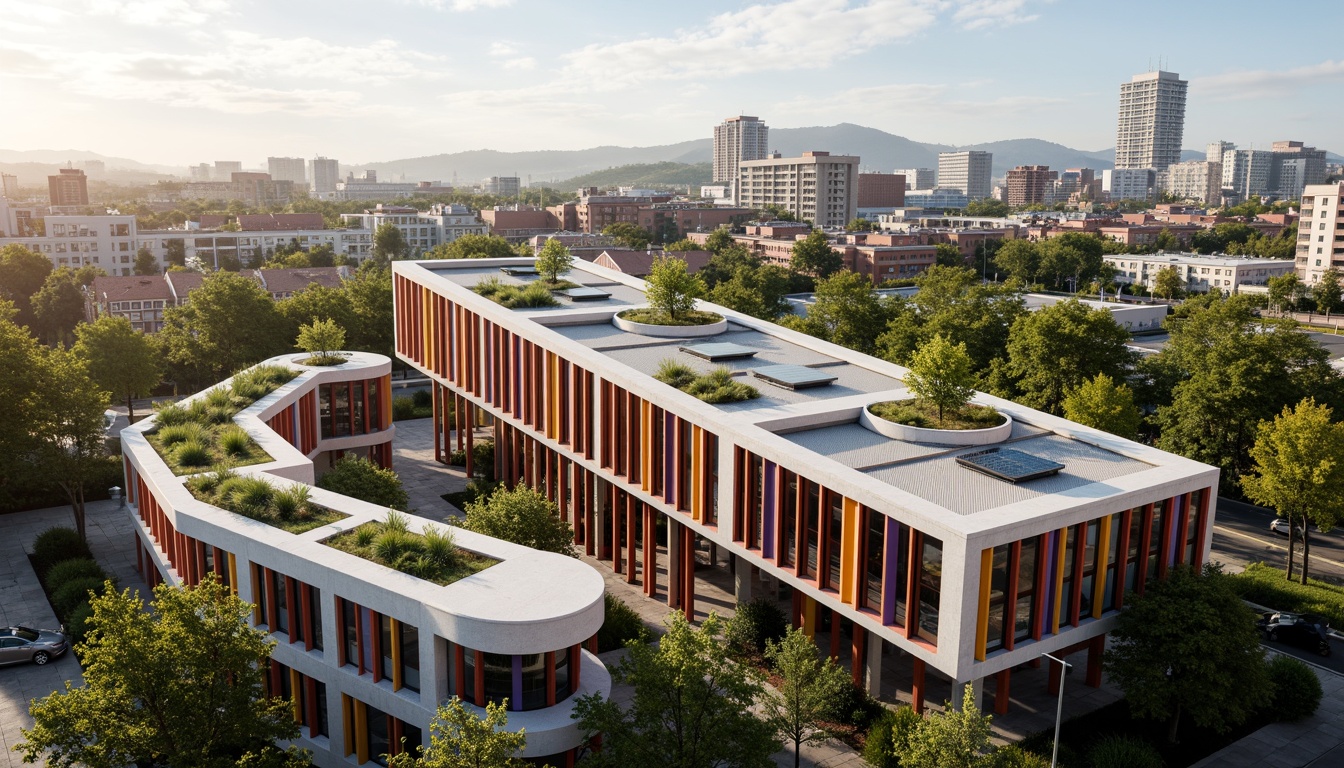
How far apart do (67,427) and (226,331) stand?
32148 millimetres

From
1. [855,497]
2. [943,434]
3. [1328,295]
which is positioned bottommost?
[1328,295]

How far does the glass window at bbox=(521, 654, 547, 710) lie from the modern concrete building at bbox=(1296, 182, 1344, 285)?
150 m

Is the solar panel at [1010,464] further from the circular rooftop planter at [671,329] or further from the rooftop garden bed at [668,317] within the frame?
the rooftop garden bed at [668,317]

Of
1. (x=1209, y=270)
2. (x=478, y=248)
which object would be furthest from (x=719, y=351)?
(x=1209, y=270)

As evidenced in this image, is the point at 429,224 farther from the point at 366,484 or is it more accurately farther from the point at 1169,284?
the point at 366,484

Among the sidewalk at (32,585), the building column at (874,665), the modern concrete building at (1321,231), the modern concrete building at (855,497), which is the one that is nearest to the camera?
the modern concrete building at (855,497)

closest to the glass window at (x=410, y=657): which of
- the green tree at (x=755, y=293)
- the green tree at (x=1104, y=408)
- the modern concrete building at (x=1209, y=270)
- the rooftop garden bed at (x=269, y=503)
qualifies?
the rooftop garden bed at (x=269, y=503)

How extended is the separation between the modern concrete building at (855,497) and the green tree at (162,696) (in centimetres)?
1641

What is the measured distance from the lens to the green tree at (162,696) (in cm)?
2105

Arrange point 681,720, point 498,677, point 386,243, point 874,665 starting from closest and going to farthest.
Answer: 1. point 681,720
2. point 498,677
3. point 874,665
4. point 386,243

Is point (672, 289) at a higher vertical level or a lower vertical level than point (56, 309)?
higher

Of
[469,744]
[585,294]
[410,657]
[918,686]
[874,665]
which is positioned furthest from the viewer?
[585,294]

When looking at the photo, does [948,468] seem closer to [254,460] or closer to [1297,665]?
[1297,665]

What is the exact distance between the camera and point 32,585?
41500 mm
